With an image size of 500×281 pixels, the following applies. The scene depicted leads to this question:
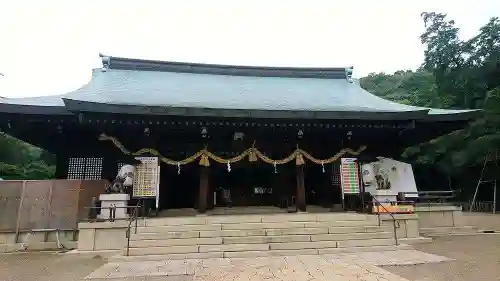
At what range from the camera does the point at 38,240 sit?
8.98 m

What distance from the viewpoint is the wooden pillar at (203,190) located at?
10305mm

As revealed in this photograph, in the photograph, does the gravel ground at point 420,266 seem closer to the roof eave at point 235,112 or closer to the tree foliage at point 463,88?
the roof eave at point 235,112

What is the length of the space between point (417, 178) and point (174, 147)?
22768mm

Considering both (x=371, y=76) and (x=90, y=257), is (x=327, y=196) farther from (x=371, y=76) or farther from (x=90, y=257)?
(x=371, y=76)

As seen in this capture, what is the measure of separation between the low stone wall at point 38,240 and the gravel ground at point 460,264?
320 inches

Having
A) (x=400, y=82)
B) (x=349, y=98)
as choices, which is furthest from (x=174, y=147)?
(x=400, y=82)

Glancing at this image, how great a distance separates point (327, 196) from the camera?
40.5 feet

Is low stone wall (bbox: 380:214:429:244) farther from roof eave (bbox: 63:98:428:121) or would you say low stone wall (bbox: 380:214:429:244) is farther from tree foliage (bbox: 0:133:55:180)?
tree foliage (bbox: 0:133:55:180)

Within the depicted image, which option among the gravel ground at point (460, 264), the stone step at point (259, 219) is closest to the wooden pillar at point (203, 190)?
the stone step at point (259, 219)

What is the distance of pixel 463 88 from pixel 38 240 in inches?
1124

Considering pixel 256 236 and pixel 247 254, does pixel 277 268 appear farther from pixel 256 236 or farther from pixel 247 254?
pixel 256 236

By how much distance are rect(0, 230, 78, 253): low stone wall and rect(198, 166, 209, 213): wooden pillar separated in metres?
3.56

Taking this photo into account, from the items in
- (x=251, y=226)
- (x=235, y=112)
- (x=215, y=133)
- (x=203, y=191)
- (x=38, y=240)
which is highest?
(x=235, y=112)

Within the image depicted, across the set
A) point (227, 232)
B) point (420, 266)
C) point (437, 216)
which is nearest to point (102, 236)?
point (227, 232)
